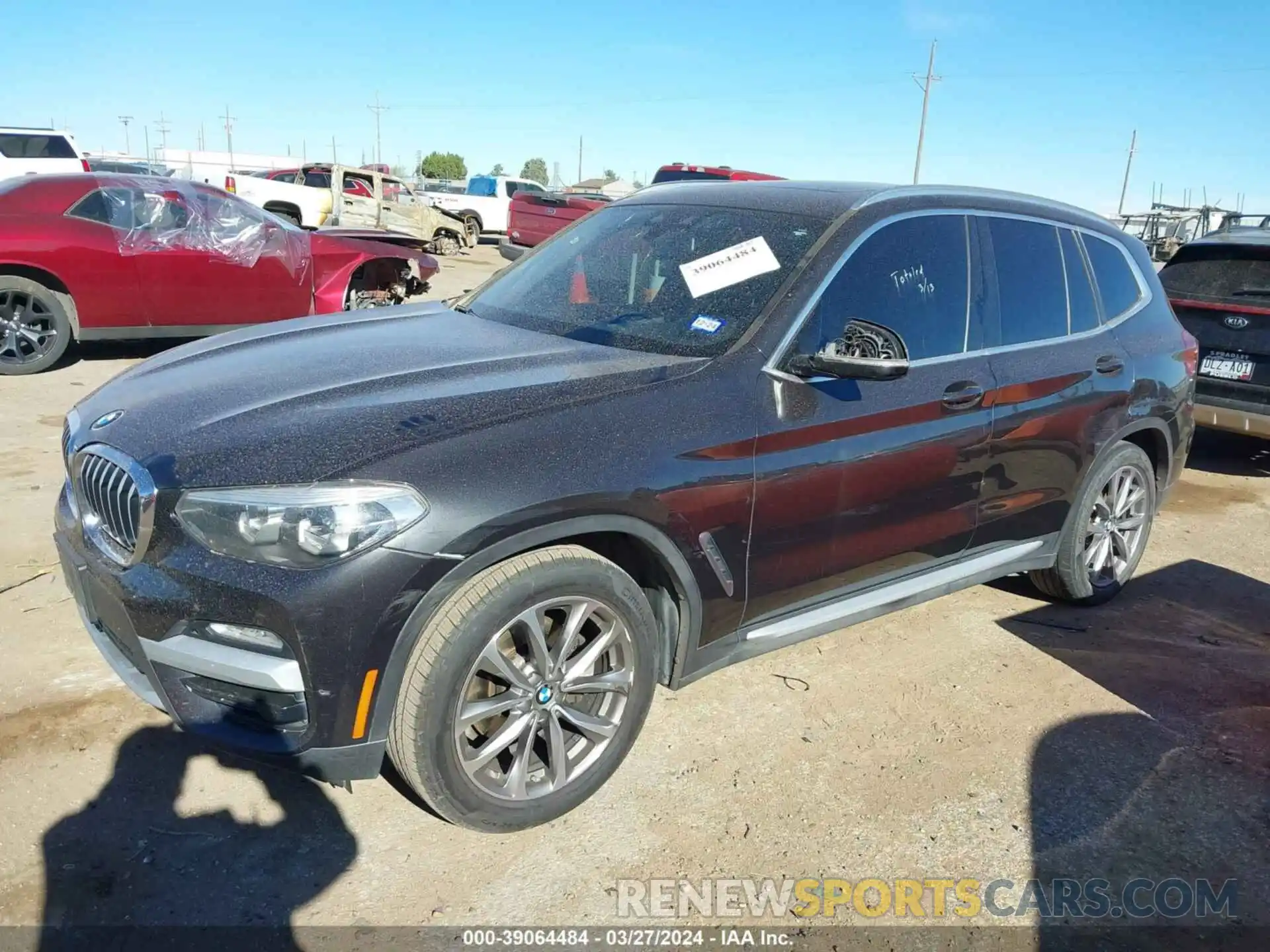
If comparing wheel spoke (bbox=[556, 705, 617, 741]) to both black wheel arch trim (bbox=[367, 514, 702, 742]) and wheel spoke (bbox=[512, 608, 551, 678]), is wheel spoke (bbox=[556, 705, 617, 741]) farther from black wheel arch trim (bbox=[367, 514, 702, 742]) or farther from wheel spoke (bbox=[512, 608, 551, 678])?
black wheel arch trim (bbox=[367, 514, 702, 742])

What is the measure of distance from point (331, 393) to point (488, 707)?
39.7 inches

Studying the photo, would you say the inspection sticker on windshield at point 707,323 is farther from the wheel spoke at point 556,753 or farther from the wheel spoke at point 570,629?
the wheel spoke at point 556,753

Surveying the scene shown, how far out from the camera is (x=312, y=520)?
230cm

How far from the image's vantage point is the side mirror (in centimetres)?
294

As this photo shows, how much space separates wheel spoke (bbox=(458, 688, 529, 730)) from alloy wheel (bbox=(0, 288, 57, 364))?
7017 mm

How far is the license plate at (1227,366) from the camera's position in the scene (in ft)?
21.7

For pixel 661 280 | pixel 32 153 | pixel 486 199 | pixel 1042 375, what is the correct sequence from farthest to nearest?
pixel 486 199
pixel 32 153
pixel 1042 375
pixel 661 280

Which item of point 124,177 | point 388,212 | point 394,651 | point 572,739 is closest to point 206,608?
point 394,651

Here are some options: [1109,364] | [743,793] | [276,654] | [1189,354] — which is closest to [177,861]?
[276,654]

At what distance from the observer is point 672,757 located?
3.15m

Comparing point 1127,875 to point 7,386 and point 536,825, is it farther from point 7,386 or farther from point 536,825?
point 7,386

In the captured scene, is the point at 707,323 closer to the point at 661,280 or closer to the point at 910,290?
the point at 661,280

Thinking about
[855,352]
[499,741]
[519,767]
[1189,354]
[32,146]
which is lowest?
[519,767]

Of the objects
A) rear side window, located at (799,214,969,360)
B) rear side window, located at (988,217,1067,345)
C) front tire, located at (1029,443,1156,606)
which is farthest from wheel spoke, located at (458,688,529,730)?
front tire, located at (1029,443,1156,606)
